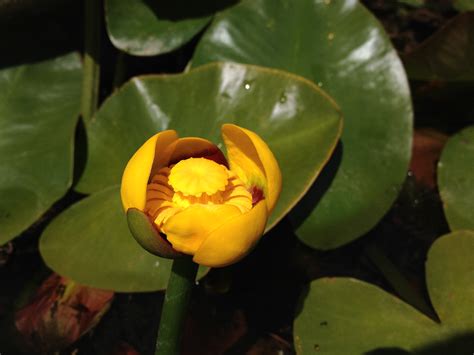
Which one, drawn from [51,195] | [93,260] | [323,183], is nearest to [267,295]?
[323,183]

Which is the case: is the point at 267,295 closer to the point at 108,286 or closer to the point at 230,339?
the point at 230,339

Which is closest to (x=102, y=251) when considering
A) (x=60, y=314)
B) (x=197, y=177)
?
(x=60, y=314)

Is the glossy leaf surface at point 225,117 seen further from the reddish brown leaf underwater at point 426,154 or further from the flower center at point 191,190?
the reddish brown leaf underwater at point 426,154

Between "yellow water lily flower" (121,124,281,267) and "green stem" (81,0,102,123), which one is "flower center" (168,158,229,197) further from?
"green stem" (81,0,102,123)

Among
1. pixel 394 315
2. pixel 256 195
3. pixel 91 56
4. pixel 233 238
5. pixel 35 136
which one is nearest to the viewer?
pixel 233 238

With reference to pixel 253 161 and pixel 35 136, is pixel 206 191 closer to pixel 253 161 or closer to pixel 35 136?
pixel 253 161

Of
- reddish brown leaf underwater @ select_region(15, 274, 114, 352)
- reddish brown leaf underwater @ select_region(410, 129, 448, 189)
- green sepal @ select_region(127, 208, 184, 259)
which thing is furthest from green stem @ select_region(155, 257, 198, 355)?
reddish brown leaf underwater @ select_region(410, 129, 448, 189)

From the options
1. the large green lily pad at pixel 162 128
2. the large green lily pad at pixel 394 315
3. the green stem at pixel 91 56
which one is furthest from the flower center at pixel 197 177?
the green stem at pixel 91 56
